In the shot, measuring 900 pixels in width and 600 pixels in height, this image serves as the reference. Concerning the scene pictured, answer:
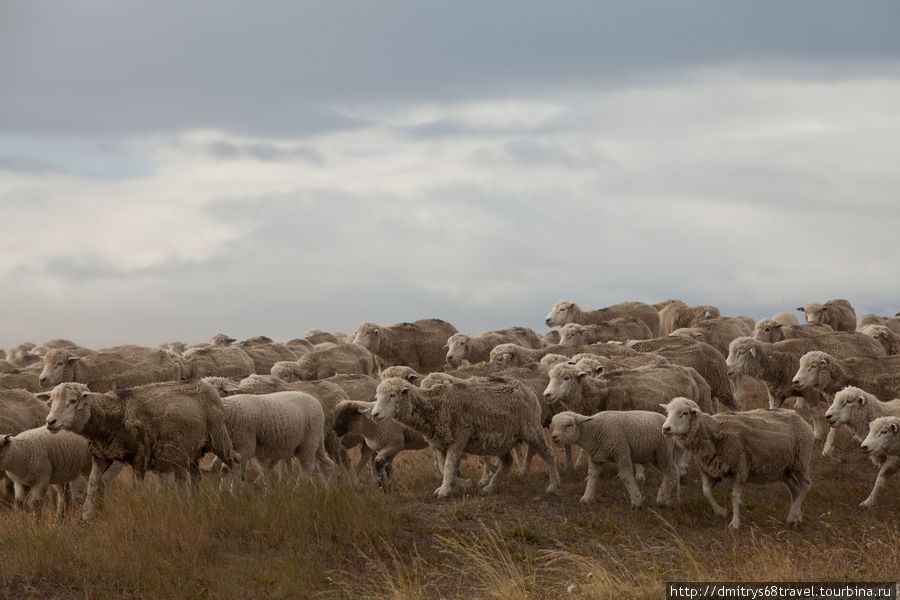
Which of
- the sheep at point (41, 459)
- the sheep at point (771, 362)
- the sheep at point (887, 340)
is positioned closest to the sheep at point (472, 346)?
the sheep at point (771, 362)

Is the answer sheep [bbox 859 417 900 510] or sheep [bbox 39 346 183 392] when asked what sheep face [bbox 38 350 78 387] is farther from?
sheep [bbox 859 417 900 510]

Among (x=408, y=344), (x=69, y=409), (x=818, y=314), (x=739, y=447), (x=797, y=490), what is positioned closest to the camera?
(x=69, y=409)

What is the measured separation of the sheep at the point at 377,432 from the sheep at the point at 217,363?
28.3ft

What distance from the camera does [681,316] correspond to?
35906 millimetres

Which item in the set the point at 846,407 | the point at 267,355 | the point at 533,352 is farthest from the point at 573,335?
the point at 846,407

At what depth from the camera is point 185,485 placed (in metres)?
15.5

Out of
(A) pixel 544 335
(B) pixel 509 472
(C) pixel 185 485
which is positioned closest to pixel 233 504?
(C) pixel 185 485

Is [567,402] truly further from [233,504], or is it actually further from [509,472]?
[233,504]

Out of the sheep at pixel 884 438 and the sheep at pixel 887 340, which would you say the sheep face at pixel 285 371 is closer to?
the sheep at pixel 884 438

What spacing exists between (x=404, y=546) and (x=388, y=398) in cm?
266

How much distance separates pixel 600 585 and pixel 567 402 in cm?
681

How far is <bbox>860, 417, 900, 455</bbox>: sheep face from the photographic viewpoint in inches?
658

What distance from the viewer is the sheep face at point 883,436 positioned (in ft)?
54.8

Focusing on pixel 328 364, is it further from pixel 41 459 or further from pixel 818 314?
pixel 818 314
